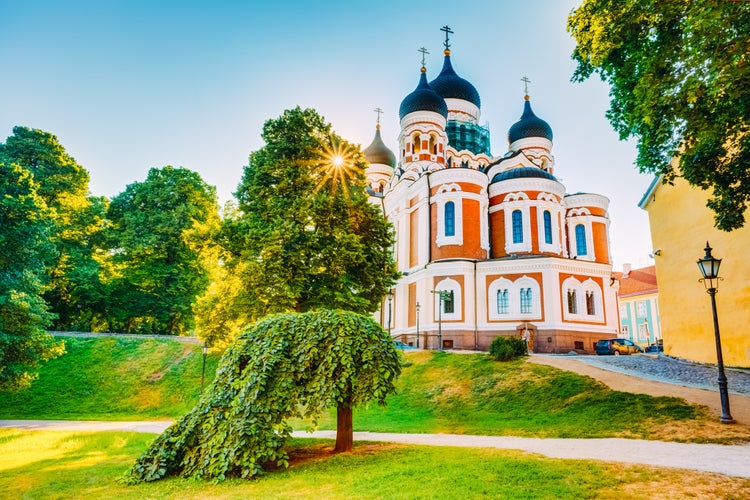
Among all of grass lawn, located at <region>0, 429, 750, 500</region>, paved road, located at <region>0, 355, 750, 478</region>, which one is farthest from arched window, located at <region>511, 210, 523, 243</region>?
grass lawn, located at <region>0, 429, 750, 500</region>

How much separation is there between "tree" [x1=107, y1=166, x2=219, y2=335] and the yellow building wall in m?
24.9

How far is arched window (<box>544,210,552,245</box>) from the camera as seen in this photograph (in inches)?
1195

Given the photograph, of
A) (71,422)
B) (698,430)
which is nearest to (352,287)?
(698,430)

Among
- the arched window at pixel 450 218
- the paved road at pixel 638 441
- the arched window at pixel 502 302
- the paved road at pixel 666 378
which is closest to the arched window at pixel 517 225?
the arched window at pixel 450 218

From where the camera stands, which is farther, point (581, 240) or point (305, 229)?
point (581, 240)

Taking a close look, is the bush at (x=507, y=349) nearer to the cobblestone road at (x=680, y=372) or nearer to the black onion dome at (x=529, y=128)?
the cobblestone road at (x=680, y=372)

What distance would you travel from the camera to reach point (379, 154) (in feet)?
149

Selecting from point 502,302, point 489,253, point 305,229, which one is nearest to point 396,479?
point 305,229

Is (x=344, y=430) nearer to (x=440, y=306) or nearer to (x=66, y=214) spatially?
(x=440, y=306)

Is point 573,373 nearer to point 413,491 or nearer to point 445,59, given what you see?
point 413,491

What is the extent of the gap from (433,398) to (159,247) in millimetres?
21389

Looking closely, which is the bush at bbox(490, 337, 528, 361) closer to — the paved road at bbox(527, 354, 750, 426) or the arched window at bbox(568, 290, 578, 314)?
the paved road at bbox(527, 354, 750, 426)

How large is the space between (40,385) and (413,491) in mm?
24399

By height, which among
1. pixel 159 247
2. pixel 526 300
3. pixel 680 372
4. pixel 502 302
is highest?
pixel 159 247
